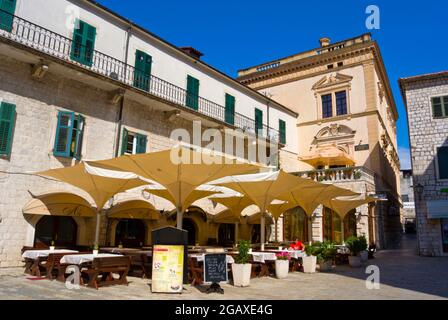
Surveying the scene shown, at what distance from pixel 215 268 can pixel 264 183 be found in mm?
4041

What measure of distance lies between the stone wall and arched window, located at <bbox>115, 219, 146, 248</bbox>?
14.4 meters

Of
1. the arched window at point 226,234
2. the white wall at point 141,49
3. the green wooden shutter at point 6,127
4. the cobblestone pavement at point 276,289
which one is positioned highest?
the white wall at point 141,49

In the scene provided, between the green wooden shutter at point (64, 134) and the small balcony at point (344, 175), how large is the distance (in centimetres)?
1352

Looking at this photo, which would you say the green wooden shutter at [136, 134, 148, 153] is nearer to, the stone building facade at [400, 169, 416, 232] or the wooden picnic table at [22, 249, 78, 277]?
the wooden picnic table at [22, 249, 78, 277]

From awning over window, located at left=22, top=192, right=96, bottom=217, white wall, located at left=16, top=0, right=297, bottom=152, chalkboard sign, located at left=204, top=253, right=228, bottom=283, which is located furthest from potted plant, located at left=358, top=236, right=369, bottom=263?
awning over window, located at left=22, top=192, right=96, bottom=217

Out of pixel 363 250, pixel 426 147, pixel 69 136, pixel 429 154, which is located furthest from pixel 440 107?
pixel 69 136

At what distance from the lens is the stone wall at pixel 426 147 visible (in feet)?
61.7

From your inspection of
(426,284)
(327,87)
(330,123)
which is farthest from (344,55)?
(426,284)

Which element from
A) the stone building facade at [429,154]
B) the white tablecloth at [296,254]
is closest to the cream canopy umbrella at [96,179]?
the white tablecloth at [296,254]

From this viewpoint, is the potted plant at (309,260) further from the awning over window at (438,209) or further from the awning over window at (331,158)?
the awning over window at (331,158)

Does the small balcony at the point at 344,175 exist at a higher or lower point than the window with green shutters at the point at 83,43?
lower

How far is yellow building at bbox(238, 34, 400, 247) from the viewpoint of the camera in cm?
2088

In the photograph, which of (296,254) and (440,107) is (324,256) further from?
(440,107)

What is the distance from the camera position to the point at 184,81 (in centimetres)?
1848
